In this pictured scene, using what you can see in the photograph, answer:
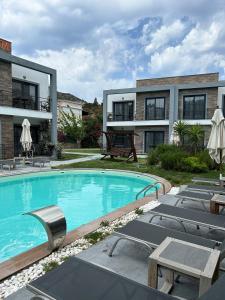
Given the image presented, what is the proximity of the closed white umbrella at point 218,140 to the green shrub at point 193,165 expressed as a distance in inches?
124

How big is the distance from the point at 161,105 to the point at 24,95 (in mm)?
13311

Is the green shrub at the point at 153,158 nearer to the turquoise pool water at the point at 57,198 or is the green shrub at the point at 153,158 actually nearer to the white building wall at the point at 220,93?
the turquoise pool water at the point at 57,198

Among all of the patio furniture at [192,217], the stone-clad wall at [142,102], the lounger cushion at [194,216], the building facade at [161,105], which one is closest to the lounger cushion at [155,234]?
the patio furniture at [192,217]

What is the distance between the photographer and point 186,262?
8.52 ft

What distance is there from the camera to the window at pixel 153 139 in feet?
83.7

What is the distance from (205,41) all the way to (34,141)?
1489 cm

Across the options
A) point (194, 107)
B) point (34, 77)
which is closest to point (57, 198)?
point (34, 77)

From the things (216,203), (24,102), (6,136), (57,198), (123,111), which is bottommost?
(57,198)

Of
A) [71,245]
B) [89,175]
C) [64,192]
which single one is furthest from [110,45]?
[71,245]

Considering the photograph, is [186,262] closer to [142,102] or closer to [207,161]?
[207,161]

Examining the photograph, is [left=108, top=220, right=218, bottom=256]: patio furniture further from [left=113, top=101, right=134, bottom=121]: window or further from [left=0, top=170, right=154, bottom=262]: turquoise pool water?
[left=113, top=101, right=134, bottom=121]: window

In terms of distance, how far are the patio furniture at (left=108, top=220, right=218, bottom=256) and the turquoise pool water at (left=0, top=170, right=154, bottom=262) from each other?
2587mm

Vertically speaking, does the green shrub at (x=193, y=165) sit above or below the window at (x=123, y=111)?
below

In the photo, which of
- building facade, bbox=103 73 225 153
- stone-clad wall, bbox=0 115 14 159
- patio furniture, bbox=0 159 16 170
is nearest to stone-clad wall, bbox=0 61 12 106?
stone-clad wall, bbox=0 115 14 159
